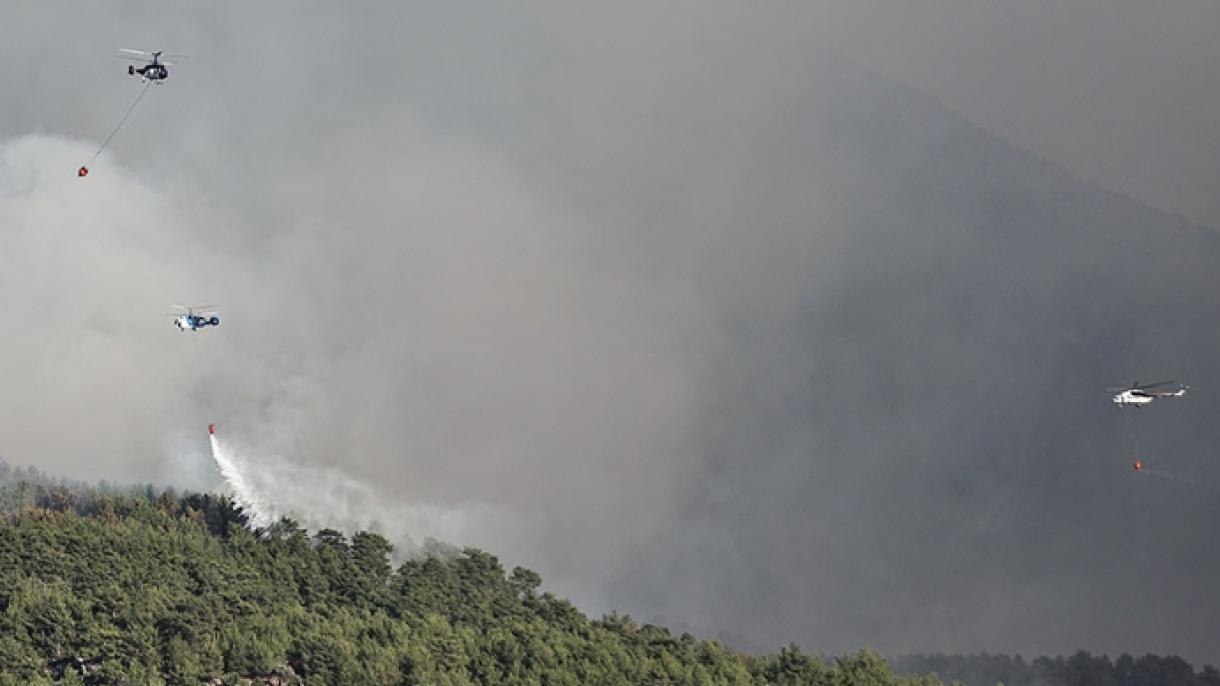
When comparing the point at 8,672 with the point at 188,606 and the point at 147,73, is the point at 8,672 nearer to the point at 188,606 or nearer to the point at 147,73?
the point at 188,606

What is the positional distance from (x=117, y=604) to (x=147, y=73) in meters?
58.6

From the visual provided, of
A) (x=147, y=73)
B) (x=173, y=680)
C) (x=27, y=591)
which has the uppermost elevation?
(x=147, y=73)

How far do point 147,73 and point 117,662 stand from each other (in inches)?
2570

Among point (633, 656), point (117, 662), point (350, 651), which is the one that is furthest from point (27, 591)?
point (633, 656)

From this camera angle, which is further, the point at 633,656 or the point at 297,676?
the point at 633,656

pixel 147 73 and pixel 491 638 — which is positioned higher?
pixel 147 73

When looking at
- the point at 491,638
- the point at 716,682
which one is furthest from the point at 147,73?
the point at 716,682

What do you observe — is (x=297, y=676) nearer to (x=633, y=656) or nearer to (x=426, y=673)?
(x=426, y=673)

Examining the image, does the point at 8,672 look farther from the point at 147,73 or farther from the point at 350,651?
the point at 147,73

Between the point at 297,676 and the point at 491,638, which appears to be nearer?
the point at 297,676

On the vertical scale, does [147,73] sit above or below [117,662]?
above

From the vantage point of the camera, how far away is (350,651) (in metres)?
185

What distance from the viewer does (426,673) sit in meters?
→ 180

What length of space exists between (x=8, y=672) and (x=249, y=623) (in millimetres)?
25947
